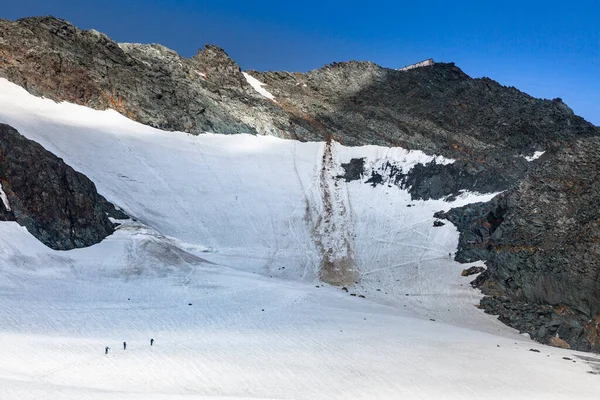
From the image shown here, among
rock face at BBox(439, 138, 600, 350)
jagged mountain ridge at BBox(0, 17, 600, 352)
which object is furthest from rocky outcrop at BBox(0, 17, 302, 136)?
rock face at BBox(439, 138, 600, 350)

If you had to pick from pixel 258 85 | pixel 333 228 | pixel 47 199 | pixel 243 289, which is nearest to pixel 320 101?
pixel 258 85

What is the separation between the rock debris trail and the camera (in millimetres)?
42031

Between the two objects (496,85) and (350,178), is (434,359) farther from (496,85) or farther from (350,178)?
(496,85)

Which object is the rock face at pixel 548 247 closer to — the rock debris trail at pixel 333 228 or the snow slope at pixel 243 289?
the snow slope at pixel 243 289

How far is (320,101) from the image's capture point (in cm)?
7588

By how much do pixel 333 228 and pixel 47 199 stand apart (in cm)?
2310

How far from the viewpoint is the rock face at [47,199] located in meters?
34.8

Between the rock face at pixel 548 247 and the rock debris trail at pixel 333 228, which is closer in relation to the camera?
the rock face at pixel 548 247

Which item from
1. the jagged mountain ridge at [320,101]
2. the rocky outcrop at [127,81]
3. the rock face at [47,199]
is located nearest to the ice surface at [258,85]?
the jagged mountain ridge at [320,101]

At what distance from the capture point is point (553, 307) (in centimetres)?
3419

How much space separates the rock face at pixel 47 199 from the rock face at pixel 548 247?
26.6m

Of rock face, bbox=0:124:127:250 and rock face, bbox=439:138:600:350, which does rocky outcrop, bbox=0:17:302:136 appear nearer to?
rock face, bbox=0:124:127:250

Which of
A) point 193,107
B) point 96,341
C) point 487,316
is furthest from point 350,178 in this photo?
point 96,341

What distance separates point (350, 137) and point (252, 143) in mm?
11924
